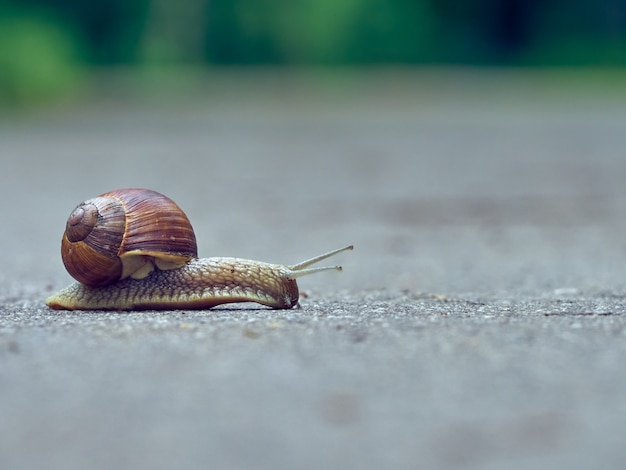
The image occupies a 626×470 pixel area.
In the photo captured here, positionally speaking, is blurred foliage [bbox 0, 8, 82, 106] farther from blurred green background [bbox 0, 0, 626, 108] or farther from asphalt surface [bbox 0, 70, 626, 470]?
asphalt surface [bbox 0, 70, 626, 470]

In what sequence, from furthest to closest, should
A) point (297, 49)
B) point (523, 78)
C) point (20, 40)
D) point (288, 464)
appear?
point (297, 49) < point (523, 78) < point (20, 40) < point (288, 464)

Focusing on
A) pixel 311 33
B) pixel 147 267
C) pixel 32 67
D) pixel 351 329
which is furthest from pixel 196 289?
pixel 311 33

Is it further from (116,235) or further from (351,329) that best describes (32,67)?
(351,329)

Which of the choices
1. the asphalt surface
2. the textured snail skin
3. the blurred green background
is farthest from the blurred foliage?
the textured snail skin

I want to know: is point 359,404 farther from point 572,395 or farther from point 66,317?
point 66,317

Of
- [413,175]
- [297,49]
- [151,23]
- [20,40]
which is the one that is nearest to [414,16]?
[297,49]

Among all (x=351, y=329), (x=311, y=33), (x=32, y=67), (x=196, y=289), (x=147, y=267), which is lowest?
(x=351, y=329)
